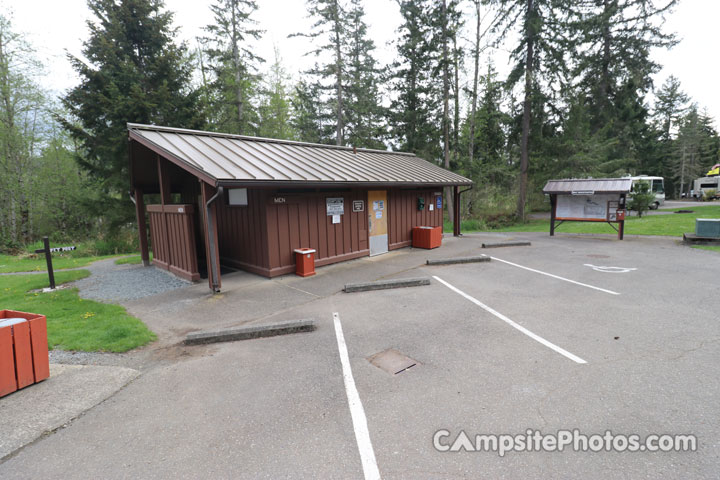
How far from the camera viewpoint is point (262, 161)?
9.11 m

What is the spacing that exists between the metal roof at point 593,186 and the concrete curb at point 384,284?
34.6ft

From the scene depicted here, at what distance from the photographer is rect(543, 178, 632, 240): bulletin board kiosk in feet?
45.6

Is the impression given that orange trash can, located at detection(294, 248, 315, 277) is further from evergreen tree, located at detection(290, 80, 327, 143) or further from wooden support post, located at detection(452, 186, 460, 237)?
evergreen tree, located at detection(290, 80, 327, 143)

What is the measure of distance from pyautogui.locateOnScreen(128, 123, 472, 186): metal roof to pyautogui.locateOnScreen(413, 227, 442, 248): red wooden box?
6.25ft

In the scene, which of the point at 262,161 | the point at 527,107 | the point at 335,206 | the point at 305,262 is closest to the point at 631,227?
the point at 527,107

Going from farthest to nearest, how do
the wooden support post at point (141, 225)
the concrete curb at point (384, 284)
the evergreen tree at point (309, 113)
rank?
the evergreen tree at point (309, 113)
the wooden support post at point (141, 225)
the concrete curb at point (384, 284)

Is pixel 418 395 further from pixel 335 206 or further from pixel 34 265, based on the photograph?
pixel 34 265

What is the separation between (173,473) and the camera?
2656mm

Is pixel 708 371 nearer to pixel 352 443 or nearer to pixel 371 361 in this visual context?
pixel 371 361

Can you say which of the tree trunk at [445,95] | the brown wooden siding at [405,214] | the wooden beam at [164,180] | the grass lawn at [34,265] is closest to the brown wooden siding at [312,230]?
the brown wooden siding at [405,214]

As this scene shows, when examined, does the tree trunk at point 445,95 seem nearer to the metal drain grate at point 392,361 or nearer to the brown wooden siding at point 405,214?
the brown wooden siding at point 405,214

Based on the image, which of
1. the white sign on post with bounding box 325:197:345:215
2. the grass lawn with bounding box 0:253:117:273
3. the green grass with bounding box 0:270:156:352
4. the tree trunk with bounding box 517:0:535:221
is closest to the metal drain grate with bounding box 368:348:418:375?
the green grass with bounding box 0:270:156:352

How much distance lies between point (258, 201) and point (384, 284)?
13.7ft

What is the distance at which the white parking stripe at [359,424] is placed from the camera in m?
2.66
